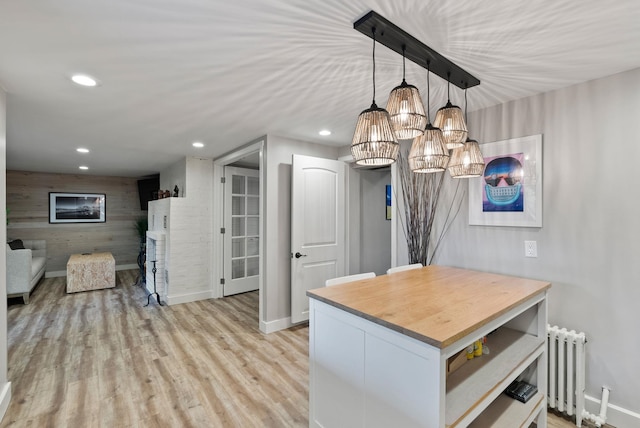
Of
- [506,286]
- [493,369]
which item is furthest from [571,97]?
[493,369]

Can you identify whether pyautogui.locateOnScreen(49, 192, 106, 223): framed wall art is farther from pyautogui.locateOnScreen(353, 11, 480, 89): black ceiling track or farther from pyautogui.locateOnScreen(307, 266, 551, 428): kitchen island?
pyautogui.locateOnScreen(353, 11, 480, 89): black ceiling track

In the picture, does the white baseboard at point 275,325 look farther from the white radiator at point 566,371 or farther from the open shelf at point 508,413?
the white radiator at point 566,371

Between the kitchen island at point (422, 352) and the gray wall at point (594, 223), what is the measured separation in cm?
37

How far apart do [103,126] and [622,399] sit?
4.63m

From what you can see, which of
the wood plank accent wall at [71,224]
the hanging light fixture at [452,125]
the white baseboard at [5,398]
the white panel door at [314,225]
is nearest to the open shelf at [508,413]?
the hanging light fixture at [452,125]

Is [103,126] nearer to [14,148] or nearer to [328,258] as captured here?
[14,148]

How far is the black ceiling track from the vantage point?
1.35 meters

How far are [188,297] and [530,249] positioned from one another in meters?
4.31

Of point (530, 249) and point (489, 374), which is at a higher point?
point (530, 249)

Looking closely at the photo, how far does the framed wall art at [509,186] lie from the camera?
7.18 ft

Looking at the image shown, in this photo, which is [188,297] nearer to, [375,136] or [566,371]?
[375,136]

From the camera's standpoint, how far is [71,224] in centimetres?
632

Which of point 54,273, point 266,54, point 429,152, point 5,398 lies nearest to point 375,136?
point 429,152

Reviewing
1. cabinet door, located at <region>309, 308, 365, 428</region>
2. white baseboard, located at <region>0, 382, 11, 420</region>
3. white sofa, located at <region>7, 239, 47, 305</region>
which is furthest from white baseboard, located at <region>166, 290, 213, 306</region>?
cabinet door, located at <region>309, 308, 365, 428</region>
